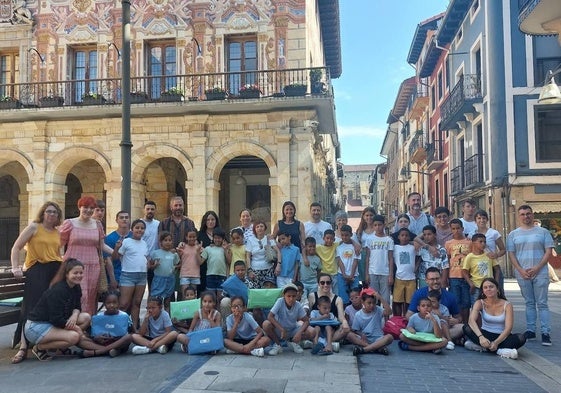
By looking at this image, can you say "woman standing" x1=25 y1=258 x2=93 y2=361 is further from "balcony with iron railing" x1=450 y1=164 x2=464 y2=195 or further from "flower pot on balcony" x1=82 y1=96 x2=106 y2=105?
"balcony with iron railing" x1=450 y1=164 x2=464 y2=195

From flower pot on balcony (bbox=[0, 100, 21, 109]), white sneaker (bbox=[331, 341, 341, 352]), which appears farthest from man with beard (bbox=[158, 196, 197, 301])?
flower pot on balcony (bbox=[0, 100, 21, 109])

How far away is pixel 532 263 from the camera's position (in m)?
6.93

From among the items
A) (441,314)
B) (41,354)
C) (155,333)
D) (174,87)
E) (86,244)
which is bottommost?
(41,354)

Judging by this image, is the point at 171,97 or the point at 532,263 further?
the point at 171,97

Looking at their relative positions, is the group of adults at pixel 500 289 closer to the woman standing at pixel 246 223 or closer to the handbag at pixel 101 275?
the woman standing at pixel 246 223

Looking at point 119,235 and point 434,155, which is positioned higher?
point 434,155

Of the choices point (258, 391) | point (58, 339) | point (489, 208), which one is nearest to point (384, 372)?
point (258, 391)

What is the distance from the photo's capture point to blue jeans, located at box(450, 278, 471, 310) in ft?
24.1

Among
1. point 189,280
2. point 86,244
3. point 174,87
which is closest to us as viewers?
point 86,244

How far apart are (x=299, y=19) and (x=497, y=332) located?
495 inches

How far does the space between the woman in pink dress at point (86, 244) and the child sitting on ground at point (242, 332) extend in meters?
1.75

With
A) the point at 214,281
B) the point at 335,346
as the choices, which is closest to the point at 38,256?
the point at 214,281

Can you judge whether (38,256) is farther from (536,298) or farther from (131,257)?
(536,298)

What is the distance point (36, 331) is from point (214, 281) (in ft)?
8.13
